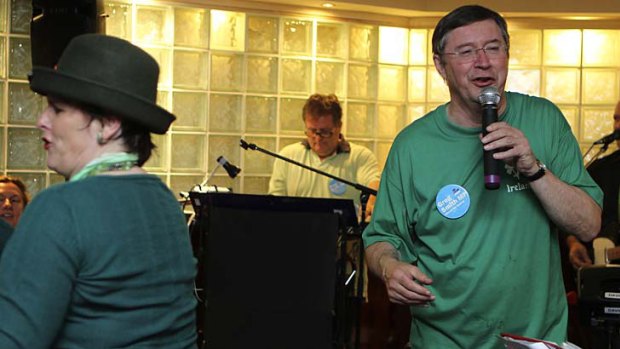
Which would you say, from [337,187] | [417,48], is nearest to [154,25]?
[337,187]

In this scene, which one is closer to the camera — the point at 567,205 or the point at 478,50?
the point at 567,205

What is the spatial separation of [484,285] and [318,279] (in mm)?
2189

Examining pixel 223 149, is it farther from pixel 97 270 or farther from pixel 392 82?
pixel 97 270

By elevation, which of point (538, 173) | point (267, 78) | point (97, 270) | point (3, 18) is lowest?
point (97, 270)

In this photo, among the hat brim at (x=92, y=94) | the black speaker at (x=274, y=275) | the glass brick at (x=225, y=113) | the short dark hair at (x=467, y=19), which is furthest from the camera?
the glass brick at (x=225, y=113)

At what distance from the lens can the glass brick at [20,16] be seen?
550cm

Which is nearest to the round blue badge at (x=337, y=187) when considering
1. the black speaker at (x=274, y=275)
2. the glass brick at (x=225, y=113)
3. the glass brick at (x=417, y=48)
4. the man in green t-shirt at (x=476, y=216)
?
the black speaker at (x=274, y=275)

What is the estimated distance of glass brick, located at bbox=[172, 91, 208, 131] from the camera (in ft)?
19.4

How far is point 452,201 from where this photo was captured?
2.10m

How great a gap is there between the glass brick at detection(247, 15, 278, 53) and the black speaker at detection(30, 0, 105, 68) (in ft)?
5.39

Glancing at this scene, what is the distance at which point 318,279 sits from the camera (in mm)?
4211

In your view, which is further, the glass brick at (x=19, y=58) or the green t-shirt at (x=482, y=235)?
the glass brick at (x=19, y=58)

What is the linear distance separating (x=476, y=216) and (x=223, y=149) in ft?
13.5

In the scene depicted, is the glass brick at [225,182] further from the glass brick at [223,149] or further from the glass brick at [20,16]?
the glass brick at [20,16]
